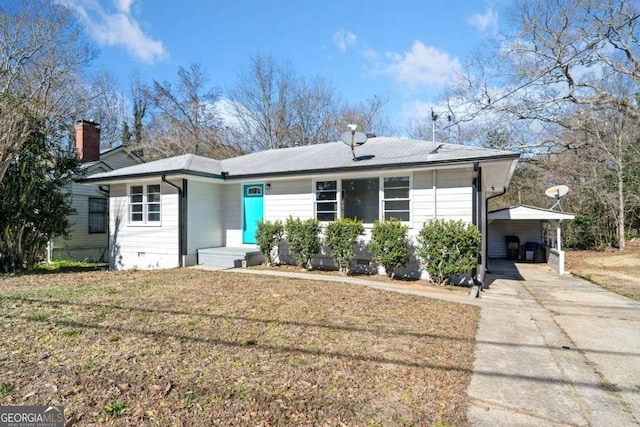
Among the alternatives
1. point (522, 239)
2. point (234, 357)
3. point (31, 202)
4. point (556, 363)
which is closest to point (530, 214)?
point (522, 239)

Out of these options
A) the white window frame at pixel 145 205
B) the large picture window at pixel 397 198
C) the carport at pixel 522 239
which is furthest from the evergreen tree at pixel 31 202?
the carport at pixel 522 239

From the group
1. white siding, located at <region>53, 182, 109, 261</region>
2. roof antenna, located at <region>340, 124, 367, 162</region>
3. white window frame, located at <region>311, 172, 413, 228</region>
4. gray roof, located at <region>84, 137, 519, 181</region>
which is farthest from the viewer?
white siding, located at <region>53, 182, 109, 261</region>

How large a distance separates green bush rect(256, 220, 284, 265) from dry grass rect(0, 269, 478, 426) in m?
4.04

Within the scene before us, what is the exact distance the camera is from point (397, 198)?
362 inches

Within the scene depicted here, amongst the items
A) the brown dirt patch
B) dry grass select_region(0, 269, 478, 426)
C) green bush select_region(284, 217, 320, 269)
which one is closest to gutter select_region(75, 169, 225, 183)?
green bush select_region(284, 217, 320, 269)

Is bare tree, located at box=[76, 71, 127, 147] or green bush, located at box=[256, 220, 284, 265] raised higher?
bare tree, located at box=[76, 71, 127, 147]

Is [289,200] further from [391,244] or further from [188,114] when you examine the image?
[188,114]

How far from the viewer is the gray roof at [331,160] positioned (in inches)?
333

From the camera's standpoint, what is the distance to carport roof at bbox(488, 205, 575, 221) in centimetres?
1225

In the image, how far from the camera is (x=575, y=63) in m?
16.9

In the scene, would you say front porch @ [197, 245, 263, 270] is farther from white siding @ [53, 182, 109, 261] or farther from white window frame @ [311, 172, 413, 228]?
white siding @ [53, 182, 109, 261]

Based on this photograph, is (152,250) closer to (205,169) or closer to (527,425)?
(205,169)

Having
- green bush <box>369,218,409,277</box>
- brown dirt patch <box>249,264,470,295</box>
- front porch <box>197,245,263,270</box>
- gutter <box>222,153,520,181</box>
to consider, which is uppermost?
gutter <box>222,153,520,181</box>

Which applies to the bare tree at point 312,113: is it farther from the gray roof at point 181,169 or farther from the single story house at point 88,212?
the gray roof at point 181,169
